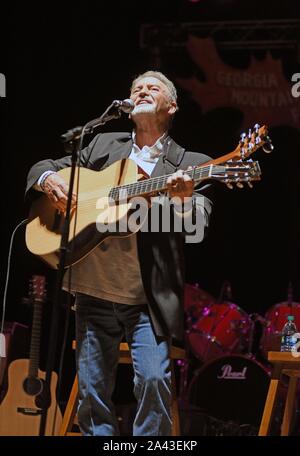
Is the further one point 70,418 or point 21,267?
point 21,267

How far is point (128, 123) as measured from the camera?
6.69m

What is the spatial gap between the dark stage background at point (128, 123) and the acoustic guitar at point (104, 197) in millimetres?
2709

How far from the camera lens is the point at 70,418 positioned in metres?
4.09

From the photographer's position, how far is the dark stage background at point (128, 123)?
6.54 metres

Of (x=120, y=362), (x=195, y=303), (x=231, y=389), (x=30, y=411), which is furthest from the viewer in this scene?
(x=195, y=303)

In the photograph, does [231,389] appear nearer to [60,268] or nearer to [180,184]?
[180,184]

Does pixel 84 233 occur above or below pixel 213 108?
below

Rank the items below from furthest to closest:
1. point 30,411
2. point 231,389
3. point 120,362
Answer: point 231,389 → point 30,411 → point 120,362

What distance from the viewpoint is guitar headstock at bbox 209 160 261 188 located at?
10.5 feet

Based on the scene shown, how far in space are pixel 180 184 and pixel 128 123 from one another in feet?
11.9

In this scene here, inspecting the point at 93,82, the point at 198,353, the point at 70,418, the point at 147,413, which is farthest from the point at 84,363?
the point at 93,82

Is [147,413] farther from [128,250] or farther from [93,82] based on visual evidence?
[93,82]

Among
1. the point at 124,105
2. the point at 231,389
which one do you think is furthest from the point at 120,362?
the point at 231,389

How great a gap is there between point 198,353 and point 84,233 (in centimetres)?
341
